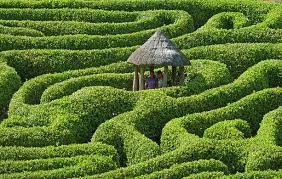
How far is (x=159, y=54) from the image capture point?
29250mm

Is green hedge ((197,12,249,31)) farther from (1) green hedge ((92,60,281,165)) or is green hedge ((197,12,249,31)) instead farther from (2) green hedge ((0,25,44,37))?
(2) green hedge ((0,25,44,37))

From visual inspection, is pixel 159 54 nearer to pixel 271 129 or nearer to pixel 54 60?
pixel 54 60

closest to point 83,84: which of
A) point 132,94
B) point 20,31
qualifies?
point 132,94

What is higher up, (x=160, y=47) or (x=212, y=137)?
(x=160, y=47)

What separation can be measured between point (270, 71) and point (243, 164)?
7.65m

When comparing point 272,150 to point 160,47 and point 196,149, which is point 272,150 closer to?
point 196,149

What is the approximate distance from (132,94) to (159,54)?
238cm

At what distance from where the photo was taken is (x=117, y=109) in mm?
27359

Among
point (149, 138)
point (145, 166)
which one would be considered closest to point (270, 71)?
point (149, 138)

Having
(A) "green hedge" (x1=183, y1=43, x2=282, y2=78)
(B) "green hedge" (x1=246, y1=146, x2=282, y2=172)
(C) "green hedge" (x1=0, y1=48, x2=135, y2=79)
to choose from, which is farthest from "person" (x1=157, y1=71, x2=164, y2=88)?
(B) "green hedge" (x1=246, y1=146, x2=282, y2=172)

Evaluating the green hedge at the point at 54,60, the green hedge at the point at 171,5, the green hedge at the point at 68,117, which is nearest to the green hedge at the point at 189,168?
the green hedge at the point at 68,117

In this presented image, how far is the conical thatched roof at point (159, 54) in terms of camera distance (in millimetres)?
29031

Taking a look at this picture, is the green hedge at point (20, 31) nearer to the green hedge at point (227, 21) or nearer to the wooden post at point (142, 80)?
the wooden post at point (142, 80)

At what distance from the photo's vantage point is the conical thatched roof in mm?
29031
